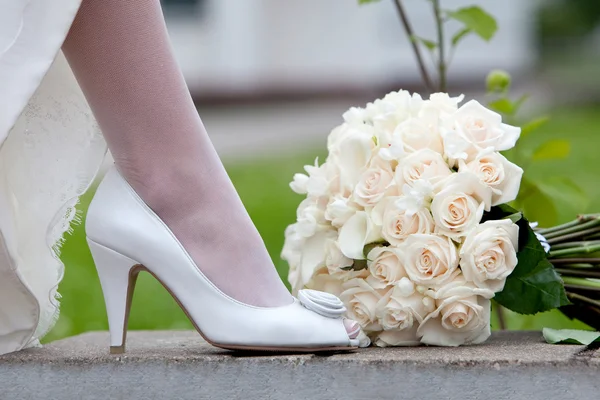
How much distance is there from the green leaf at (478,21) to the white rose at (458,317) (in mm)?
597

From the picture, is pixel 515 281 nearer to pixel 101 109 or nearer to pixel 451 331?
pixel 451 331

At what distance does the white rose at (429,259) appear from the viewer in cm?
115

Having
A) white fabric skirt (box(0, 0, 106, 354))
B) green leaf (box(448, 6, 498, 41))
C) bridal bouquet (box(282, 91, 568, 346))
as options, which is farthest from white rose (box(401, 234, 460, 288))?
green leaf (box(448, 6, 498, 41))

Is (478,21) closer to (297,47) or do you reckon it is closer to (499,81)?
(499,81)

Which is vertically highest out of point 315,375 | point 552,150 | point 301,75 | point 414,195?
point 301,75

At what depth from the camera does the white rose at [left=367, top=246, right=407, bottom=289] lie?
→ 3.87ft

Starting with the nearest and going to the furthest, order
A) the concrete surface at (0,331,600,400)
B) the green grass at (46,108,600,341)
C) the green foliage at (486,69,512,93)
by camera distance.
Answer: the concrete surface at (0,331,600,400)
the green foliage at (486,69,512,93)
the green grass at (46,108,600,341)

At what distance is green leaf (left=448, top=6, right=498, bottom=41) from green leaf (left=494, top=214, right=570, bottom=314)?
0.51m

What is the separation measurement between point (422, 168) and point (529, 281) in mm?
211

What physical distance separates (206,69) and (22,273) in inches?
335

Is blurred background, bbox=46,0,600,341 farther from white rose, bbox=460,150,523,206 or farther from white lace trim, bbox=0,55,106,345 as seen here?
white rose, bbox=460,150,523,206

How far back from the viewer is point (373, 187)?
1200 mm

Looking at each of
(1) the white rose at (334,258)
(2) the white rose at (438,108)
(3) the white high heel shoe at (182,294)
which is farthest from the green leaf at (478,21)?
(3) the white high heel shoe at (182,294)

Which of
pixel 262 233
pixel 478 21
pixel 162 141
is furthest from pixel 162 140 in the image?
pixel 262 233
